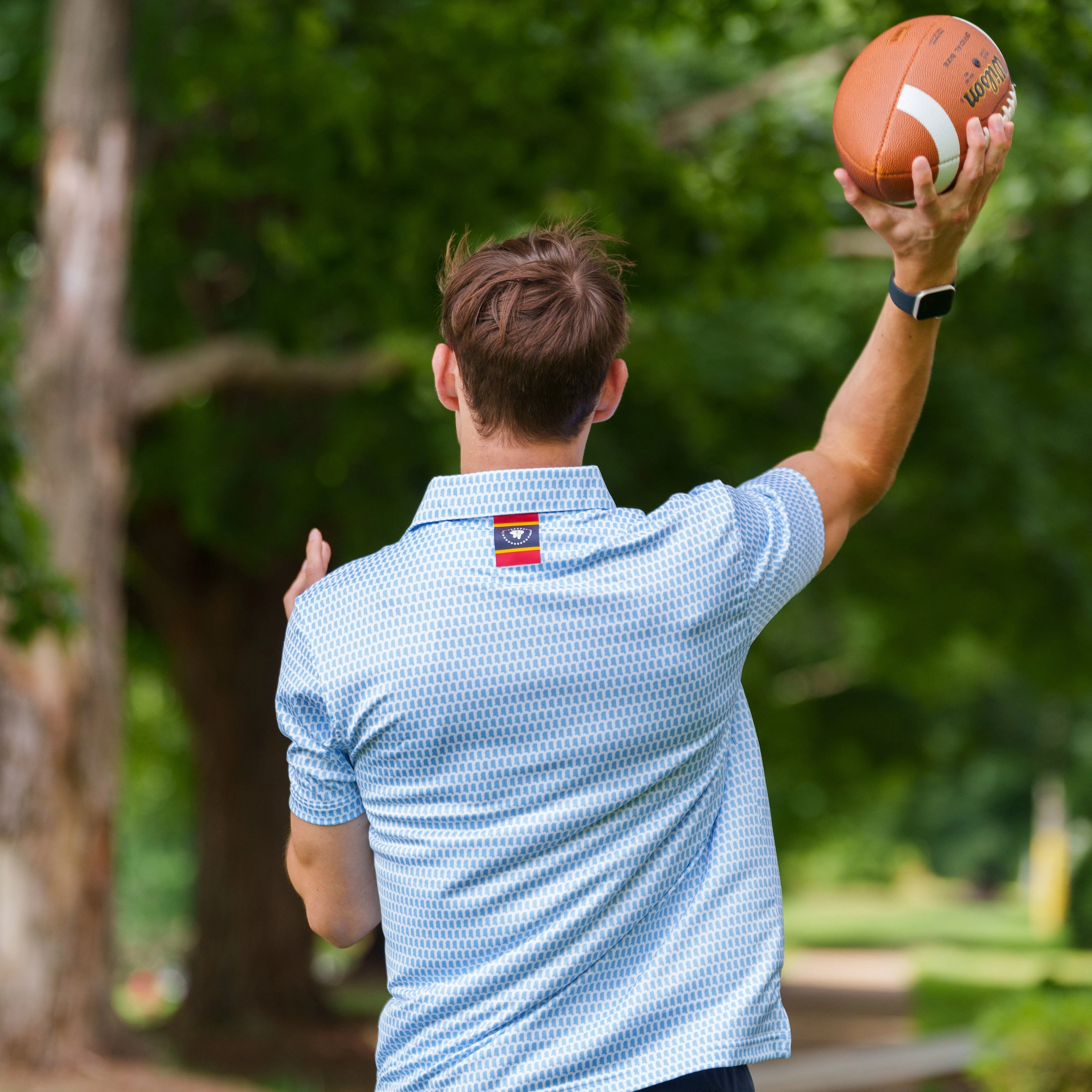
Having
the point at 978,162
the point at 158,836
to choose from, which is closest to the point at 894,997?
the point at 978,162

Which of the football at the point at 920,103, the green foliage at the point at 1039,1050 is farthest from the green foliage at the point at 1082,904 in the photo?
the football at the point at 920,103

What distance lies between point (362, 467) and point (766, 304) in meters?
3.44

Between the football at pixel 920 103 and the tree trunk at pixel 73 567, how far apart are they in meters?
5.90

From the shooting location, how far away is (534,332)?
178 centimetres

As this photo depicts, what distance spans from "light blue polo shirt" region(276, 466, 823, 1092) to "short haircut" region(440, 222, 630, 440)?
0.33 feet

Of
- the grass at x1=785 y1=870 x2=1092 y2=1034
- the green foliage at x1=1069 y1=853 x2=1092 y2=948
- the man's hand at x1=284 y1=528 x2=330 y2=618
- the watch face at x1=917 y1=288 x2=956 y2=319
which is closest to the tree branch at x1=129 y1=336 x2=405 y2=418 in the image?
the grass at x1=785 y1=870 x2=1092 y2=1034

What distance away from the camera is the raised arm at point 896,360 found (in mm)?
2029

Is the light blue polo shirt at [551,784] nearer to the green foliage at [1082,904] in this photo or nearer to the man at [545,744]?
the man at [545,744]

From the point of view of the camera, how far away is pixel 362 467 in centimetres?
1182

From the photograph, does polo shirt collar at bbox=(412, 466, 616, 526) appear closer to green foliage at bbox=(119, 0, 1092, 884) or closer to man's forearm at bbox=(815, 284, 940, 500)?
man's forearm at bbox=(815, 284, 940, 500)

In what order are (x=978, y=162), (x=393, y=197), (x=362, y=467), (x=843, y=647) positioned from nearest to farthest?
(x=978, y=162) → (x=393, y=197) → (x=362, y=467) → (x=843, y=647)

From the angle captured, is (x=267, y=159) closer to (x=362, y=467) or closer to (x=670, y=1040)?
(x=362, y=467)

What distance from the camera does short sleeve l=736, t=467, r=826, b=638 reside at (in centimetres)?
184

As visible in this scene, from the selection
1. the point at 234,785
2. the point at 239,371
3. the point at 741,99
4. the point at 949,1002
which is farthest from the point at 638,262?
the point at 949,1002
